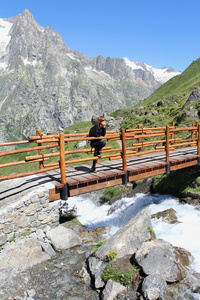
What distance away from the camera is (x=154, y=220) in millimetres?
13414

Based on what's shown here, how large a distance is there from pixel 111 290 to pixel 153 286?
4.61ft

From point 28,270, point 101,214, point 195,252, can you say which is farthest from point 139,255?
point 101,214

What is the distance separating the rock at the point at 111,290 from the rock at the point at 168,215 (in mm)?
5790

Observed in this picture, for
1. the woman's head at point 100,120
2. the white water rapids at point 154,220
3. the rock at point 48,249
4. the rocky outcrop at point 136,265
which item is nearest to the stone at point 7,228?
the rock at point 48,249

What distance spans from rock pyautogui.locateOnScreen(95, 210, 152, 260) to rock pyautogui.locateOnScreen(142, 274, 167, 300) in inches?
61.4

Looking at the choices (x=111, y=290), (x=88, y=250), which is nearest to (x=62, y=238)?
(x=88, y=250)

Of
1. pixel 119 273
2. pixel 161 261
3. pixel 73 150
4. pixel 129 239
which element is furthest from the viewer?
pixel 73 150

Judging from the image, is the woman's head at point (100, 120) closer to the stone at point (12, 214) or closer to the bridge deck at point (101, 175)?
the bridge deck at point (101, 175)

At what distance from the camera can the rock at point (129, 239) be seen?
31.4 ft

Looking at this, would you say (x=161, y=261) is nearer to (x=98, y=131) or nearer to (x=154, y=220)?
(x=154, y=220)

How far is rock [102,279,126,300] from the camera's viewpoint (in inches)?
310

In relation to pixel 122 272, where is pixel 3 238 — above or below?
above

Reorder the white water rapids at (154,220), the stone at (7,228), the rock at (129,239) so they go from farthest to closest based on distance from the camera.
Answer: the white water rapids at (154,220)
the rock at (129,239)
the stone at (7,228)

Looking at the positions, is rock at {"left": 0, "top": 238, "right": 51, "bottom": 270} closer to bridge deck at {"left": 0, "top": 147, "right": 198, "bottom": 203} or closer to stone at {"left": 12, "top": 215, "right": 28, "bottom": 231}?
stone at {"left": 12, "top": 215, "right": 28, "bottom": 231}
